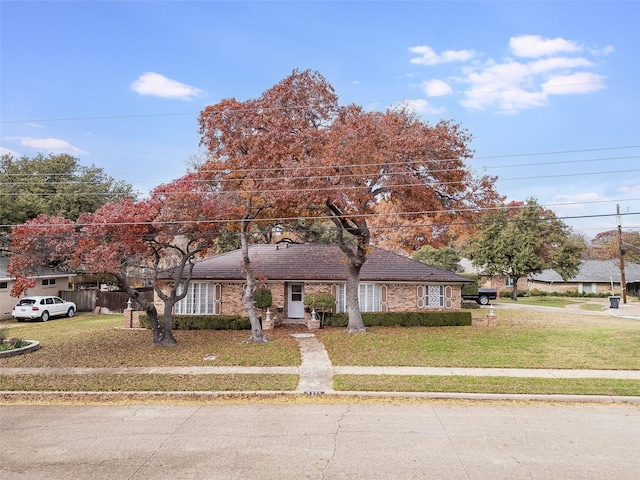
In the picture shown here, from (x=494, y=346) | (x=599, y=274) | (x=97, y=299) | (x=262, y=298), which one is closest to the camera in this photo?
(x=494, y=346)

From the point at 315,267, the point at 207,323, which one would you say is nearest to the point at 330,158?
the point at 315,267

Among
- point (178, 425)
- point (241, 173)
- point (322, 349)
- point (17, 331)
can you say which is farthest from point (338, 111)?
point (17, 331)

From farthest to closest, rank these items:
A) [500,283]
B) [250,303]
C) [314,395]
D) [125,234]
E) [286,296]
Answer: [500,283] < [286,296] < [250,303] < [125,234] < [314,395]

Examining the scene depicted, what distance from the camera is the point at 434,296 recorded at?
25.0 m

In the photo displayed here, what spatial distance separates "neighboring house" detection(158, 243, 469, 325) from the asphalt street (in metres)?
13.8

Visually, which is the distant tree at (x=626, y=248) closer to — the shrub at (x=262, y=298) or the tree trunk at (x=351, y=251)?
the tree trunk at (x=351, y=251)

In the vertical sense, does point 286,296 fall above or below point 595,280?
above

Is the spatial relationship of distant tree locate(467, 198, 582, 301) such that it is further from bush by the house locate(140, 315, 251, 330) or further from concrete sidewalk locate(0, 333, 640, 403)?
concrete sidewalk locate(0, 333, 640, 403)

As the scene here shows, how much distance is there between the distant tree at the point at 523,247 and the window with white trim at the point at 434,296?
15971 mm

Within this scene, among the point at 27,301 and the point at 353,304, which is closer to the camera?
the point at 353,304

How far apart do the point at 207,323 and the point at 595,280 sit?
4616cm

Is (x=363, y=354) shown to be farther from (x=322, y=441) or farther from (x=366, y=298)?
(x=366, y=298)

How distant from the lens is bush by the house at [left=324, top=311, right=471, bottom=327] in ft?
76.2

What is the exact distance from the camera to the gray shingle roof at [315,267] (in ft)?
80.3
